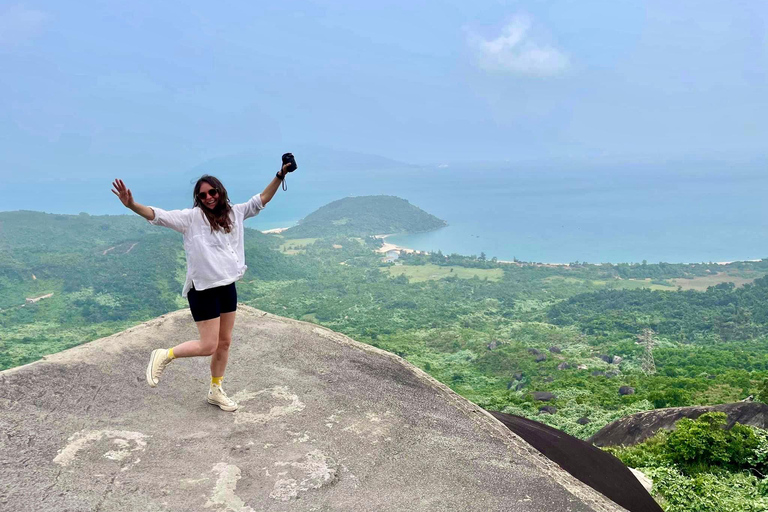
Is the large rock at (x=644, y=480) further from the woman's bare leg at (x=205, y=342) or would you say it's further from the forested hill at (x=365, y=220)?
the forested hill at (x=365, y=220)

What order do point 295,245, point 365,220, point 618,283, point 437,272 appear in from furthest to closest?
point 365,220, point 295,245, point 437,272, point 618,283

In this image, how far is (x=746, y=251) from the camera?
9206cm

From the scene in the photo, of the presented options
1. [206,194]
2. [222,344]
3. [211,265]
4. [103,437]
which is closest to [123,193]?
[206,194]

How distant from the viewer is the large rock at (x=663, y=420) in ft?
30.5

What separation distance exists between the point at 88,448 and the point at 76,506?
63 centimetres

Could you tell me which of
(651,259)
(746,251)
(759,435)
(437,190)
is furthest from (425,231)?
(759,435)

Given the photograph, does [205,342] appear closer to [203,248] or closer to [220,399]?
[220,399]

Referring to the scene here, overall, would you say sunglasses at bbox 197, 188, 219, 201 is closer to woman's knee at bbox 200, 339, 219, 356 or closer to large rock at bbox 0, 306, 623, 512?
woman's knee at bbox 200, 339, 219, 356

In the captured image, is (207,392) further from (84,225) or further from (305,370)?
(84,225)

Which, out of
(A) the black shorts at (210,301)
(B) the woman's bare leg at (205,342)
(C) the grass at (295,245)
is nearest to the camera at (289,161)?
(A) the black shorts at (210,301)

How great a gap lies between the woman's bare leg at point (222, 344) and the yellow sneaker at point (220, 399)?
115 millimetres

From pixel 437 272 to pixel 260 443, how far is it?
72985mm

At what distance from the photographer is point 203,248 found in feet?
13.4

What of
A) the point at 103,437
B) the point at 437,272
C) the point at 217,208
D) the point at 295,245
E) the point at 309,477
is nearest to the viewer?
the point at 309,477
